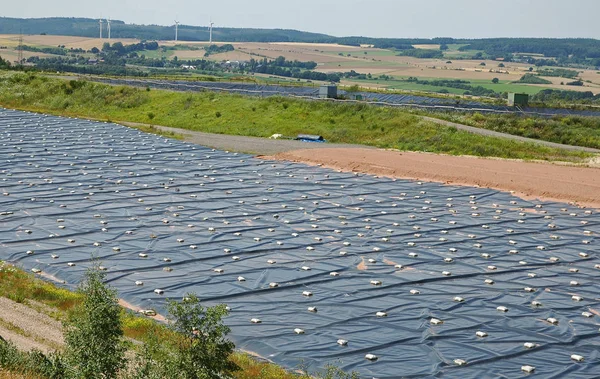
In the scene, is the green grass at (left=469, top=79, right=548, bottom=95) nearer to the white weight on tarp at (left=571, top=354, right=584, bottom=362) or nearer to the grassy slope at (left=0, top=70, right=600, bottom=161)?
the grassy slope at (left=0, top=70, right=600, bottom=161)

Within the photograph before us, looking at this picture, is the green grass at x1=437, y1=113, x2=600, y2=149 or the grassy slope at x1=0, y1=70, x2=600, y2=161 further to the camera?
the green grass at x1=437, y1=113, x2=600, y2=149

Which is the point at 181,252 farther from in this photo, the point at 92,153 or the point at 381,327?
the point at 92,153

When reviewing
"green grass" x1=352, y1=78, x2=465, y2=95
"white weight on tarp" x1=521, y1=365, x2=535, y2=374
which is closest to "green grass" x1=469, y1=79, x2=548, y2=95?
"green grass" x1=352, y1=78, x2=465, y2=95

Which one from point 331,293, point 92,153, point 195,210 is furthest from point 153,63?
point 331,293

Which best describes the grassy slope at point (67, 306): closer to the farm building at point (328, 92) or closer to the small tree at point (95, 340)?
the small tree at point (95, 340)

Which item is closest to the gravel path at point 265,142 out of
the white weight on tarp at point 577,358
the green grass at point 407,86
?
the white weight on tarp at point 577,358

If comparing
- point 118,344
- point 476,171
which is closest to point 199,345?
point 118,344
